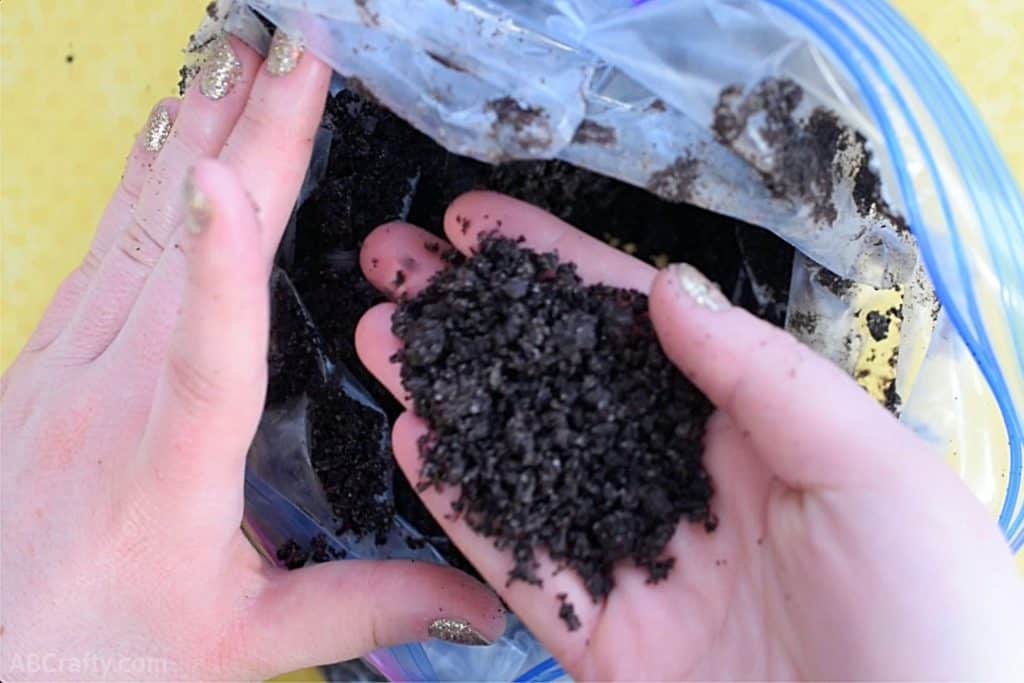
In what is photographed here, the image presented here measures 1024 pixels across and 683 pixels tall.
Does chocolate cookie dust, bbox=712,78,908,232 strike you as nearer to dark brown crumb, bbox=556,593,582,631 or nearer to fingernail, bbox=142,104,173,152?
dark brown crumb, bbox=556,593,582,631

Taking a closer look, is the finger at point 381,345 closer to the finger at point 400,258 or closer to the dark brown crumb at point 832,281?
the finger at point 400,258

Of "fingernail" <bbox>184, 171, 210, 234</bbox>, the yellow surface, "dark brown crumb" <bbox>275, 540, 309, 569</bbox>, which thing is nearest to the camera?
"fingernail" <bbox>184, 171, 210, 234</bbox>

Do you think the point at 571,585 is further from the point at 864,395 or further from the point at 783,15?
the point at 783,15

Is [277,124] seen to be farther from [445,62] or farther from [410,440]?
[410,440]

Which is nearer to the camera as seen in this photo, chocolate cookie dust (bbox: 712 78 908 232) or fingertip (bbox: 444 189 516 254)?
chocolate cookie dust (bbox: 712 78 908 232)

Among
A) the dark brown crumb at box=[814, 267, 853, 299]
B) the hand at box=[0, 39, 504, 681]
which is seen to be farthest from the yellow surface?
the dark brown crumb at box=[814, 267, 853, 299]

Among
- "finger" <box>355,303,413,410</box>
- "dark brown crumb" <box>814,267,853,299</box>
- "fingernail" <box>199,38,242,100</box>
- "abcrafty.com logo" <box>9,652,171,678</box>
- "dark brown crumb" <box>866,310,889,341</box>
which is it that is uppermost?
"dark brown crumb" <box>814,267,853,299</box>

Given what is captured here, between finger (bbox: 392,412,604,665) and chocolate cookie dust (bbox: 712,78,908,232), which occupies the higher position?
chocolate cookie dust (bbox: 712,78,908,232)
